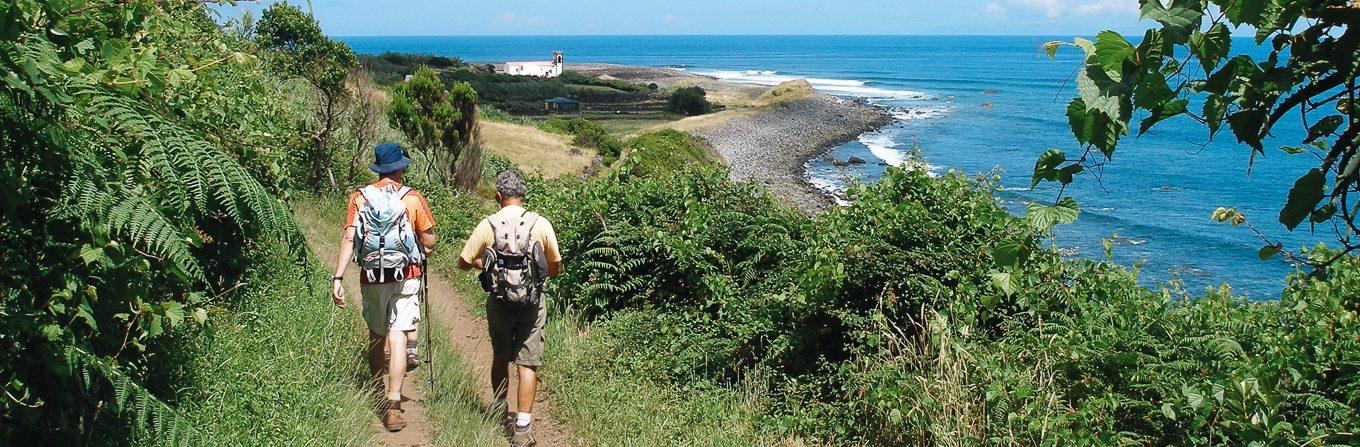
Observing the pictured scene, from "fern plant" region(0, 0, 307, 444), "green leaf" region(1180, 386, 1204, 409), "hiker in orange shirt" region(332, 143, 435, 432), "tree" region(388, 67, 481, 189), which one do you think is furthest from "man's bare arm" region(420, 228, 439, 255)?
"tree" region(388, 67, 481, 189)

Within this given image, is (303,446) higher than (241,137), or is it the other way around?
(241,137)

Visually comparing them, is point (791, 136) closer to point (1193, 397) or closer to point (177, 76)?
point (1193, 397)

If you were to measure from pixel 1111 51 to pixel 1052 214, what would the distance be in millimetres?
513

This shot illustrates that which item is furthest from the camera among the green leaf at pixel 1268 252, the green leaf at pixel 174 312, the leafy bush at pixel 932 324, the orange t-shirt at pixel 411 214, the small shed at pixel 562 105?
the small shed at pixel 562 105

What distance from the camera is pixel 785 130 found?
63.5 m

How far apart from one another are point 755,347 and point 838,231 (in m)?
1.26

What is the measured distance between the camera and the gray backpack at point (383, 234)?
575 centimetres

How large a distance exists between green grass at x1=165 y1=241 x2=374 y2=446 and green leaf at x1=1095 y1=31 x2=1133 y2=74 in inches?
142

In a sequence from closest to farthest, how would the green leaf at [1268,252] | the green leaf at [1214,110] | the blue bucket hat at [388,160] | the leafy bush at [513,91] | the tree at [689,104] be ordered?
the green leaf at [1214,110] < the green leaf at [1268,252] < the blue bucket hat at [388,160] < the leafy bush at [513,91] < the tree at [689,104]

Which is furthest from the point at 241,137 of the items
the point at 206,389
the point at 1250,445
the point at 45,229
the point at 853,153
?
the point at 853,153

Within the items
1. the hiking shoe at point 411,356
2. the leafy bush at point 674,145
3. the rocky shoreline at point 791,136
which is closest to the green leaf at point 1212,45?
the hiking shoe at point 411,356

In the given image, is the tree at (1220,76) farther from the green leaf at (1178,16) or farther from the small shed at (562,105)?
the small shed at (562,105)

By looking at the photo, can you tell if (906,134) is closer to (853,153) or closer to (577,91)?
(853,153)

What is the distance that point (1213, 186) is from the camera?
4122 centimetres
